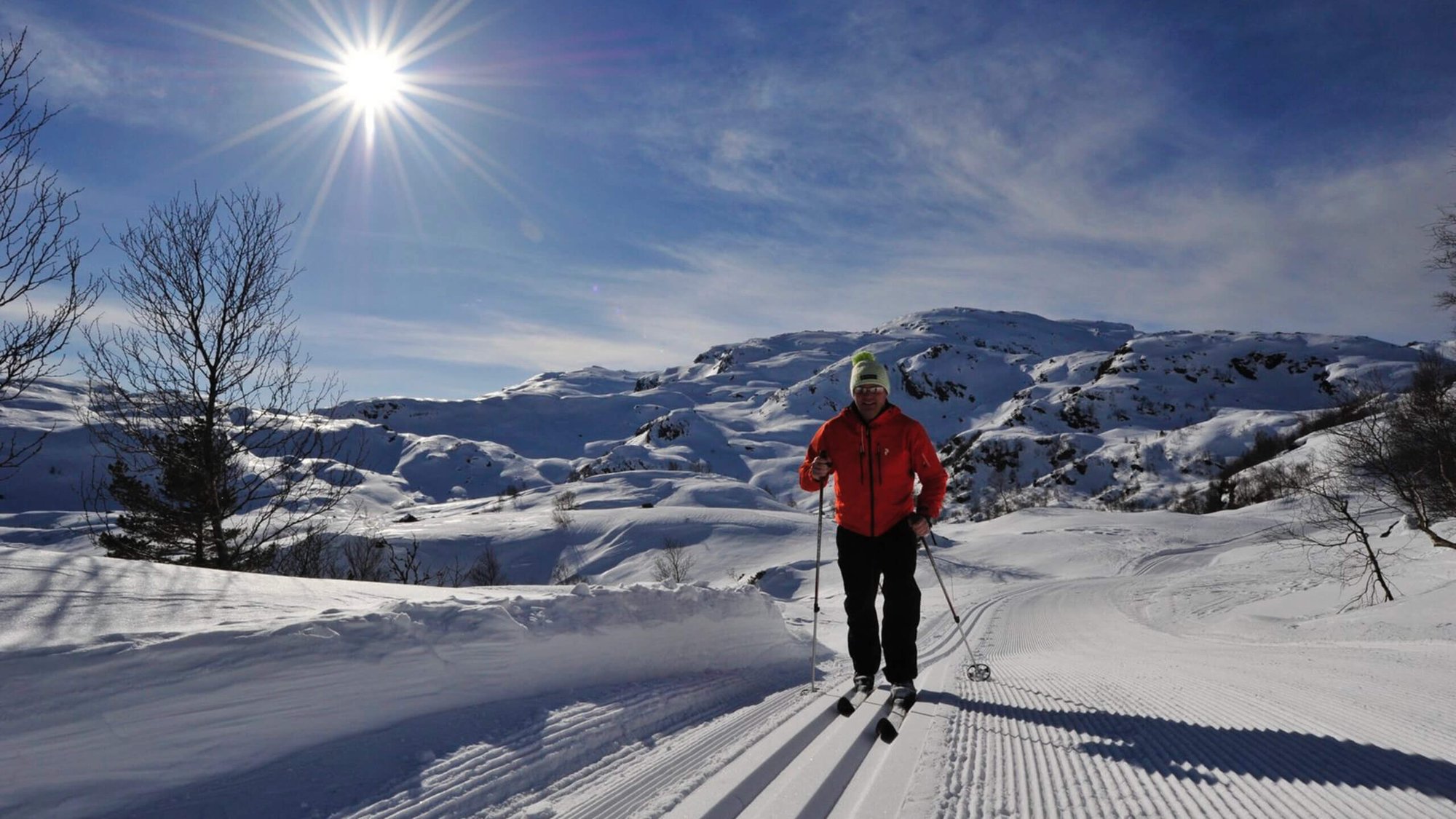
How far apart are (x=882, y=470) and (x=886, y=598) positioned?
780 mm

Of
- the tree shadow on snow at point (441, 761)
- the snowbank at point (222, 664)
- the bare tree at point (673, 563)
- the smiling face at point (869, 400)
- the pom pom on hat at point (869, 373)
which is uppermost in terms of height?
the pom pom on hat at point (869, 373)

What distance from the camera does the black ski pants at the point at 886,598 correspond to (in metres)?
3.91

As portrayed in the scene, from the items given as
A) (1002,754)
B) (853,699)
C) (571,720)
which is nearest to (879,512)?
(853,699)

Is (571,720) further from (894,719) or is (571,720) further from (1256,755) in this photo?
(1256,755)

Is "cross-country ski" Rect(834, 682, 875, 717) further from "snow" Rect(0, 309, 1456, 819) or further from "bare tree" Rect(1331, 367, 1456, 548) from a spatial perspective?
"bare tree" Rect(1331, 367, 1456, 548)

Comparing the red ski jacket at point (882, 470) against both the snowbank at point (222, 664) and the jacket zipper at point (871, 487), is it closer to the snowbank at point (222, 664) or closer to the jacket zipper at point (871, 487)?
the jacket zipper at point (871, 487)

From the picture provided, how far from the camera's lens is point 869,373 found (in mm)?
4199

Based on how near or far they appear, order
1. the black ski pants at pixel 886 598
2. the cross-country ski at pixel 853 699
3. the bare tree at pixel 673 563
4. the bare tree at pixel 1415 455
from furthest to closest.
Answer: the bare tree at pixel 673 563, the bare tree at pixel 1415 455, the black ski pants at pixel 886 598, the cross-country ski at pixel 853 699

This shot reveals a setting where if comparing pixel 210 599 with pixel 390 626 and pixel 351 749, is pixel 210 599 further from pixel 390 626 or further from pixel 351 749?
pixel 351 749

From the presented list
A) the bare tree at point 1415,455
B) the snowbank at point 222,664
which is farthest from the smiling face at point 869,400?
Result: the bare tree at point 1415,455

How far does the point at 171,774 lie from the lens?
2232mm

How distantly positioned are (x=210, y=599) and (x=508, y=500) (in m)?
87.1

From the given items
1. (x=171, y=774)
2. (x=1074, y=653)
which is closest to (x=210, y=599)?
(x=171, y=774)

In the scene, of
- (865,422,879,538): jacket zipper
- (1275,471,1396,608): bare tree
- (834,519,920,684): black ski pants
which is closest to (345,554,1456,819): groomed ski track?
(834,519,920,684): black ski pants
